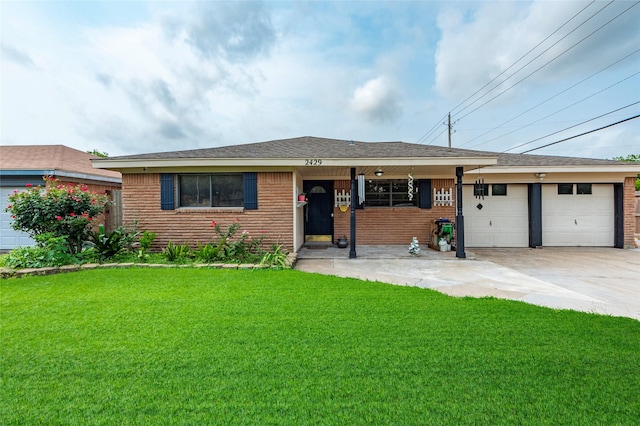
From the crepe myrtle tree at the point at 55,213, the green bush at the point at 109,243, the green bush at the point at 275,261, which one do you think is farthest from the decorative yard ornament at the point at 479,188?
the crepe myrtle tree at the point at 55,213

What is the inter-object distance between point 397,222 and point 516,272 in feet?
13.5

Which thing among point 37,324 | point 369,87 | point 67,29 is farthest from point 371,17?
point 37,324

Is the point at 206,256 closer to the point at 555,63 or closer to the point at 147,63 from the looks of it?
the point at 147,63

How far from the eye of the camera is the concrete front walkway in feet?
14.2

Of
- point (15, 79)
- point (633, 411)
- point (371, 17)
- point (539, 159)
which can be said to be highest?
point (371, 17)

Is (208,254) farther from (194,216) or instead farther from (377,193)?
(377,193)

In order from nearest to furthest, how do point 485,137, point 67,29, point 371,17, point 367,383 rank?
point 367,383
point 67,29
point 371,17
point 485,137

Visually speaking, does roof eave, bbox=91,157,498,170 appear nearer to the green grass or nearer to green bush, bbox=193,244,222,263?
green bush, bbox=193,244,222,263

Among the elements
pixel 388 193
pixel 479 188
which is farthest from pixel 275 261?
pixel 479 188

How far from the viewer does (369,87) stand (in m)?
15.5

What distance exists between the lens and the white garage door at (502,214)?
976 centimetres

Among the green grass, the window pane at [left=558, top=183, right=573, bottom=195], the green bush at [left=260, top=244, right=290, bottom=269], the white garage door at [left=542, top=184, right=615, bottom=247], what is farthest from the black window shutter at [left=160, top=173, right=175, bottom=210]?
the window pane at [left=558, top=183, right=573, bottom=195]

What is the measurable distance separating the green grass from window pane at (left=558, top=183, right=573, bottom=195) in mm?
8145

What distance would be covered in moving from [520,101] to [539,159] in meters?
6.77
